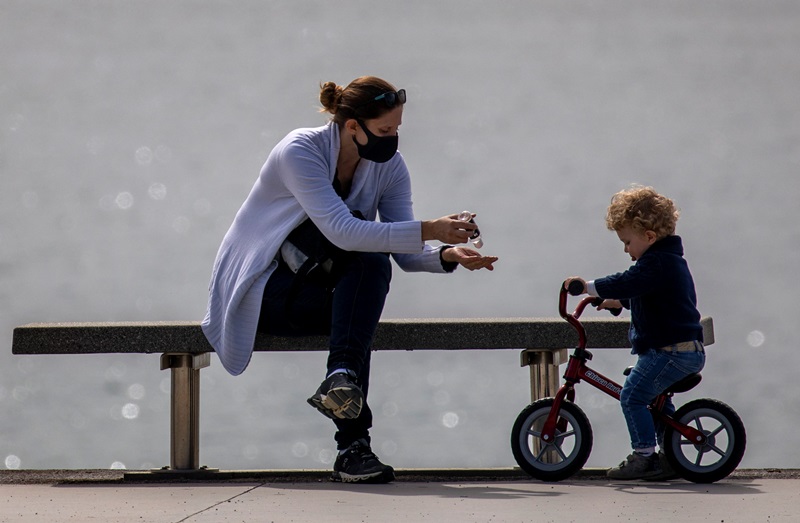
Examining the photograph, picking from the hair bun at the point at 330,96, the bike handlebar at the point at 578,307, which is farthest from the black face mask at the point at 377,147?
the bike handlebar at the point at 578,307

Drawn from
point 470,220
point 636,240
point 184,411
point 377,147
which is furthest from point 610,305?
point 184,411

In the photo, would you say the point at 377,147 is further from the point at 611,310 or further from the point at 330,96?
the point at 611,310

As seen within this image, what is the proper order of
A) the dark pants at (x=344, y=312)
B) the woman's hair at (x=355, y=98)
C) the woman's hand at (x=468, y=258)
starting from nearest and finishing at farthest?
the dark pants at (x=344, y=312)
the woman's hand at (x=468, y=258)
the woman's hair at (x=355, y=98)

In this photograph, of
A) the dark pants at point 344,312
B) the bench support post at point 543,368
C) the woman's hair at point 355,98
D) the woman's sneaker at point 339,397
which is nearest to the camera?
the woman's sneaker at point 339,397

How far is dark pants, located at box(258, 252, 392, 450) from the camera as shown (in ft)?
13.5

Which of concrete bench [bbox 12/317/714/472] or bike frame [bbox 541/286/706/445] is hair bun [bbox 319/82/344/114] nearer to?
concrete bench [bbox 12/317/714/472]

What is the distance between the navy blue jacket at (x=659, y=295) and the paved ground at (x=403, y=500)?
51cm

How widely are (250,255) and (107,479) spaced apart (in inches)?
39.2

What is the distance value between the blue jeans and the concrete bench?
422mm

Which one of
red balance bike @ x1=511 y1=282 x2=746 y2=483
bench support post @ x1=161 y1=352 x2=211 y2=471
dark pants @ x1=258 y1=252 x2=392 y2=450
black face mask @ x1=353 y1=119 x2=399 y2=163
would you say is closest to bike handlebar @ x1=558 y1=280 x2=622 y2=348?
red balance bike @ x1=511 y1=282 x2=746 y2=483

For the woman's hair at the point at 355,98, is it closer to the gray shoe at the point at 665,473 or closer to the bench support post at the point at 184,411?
the bench support post at the point at 184,411

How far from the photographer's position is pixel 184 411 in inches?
190

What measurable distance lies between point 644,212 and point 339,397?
1.31m

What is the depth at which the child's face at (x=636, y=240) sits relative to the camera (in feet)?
14.8
